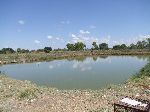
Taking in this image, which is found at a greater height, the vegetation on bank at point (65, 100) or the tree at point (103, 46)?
the tree at point (103, 46)

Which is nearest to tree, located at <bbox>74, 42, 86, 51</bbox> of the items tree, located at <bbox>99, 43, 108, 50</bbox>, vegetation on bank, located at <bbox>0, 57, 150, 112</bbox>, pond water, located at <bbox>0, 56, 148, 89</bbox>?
tree, located at <bbox>99, 43, 108, 50</bbox>

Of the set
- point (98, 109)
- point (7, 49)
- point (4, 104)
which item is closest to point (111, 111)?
point (98, 109)

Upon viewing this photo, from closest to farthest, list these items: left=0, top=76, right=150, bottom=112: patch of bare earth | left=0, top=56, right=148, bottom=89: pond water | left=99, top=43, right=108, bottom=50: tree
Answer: left=0, top=76, right=150, bottom=112: patch of bare earth → left=0, top=56, right=148, bottom=89: pond water → left=99, top=43, right=108, bottom=50: tree

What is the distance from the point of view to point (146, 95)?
12.7 m

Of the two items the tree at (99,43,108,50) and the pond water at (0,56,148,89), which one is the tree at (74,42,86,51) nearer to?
the tree at (99,43,108,50)

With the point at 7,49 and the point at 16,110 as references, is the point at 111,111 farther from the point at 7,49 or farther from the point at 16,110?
the point at 7,49

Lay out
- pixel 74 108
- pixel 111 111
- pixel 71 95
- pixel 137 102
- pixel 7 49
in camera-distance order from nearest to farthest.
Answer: pixel 137 102 < pixel 111 111 < pixel 74 108 < pixel 71 95 < pixel 7 49

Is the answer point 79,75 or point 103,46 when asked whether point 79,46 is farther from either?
point 79,75

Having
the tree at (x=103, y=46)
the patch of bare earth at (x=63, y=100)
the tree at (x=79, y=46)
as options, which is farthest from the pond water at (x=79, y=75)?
the tree at (x=103, y=46)

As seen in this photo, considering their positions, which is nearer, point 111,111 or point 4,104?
point 111,111

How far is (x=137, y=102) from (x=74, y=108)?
11.1ft

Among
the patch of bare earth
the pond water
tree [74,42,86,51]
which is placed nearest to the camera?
the patch of bare earth

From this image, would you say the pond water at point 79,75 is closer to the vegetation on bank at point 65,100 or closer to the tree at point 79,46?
the vegetation on bank at point 65,100

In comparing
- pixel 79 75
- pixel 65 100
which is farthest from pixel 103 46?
pixel 65 100
